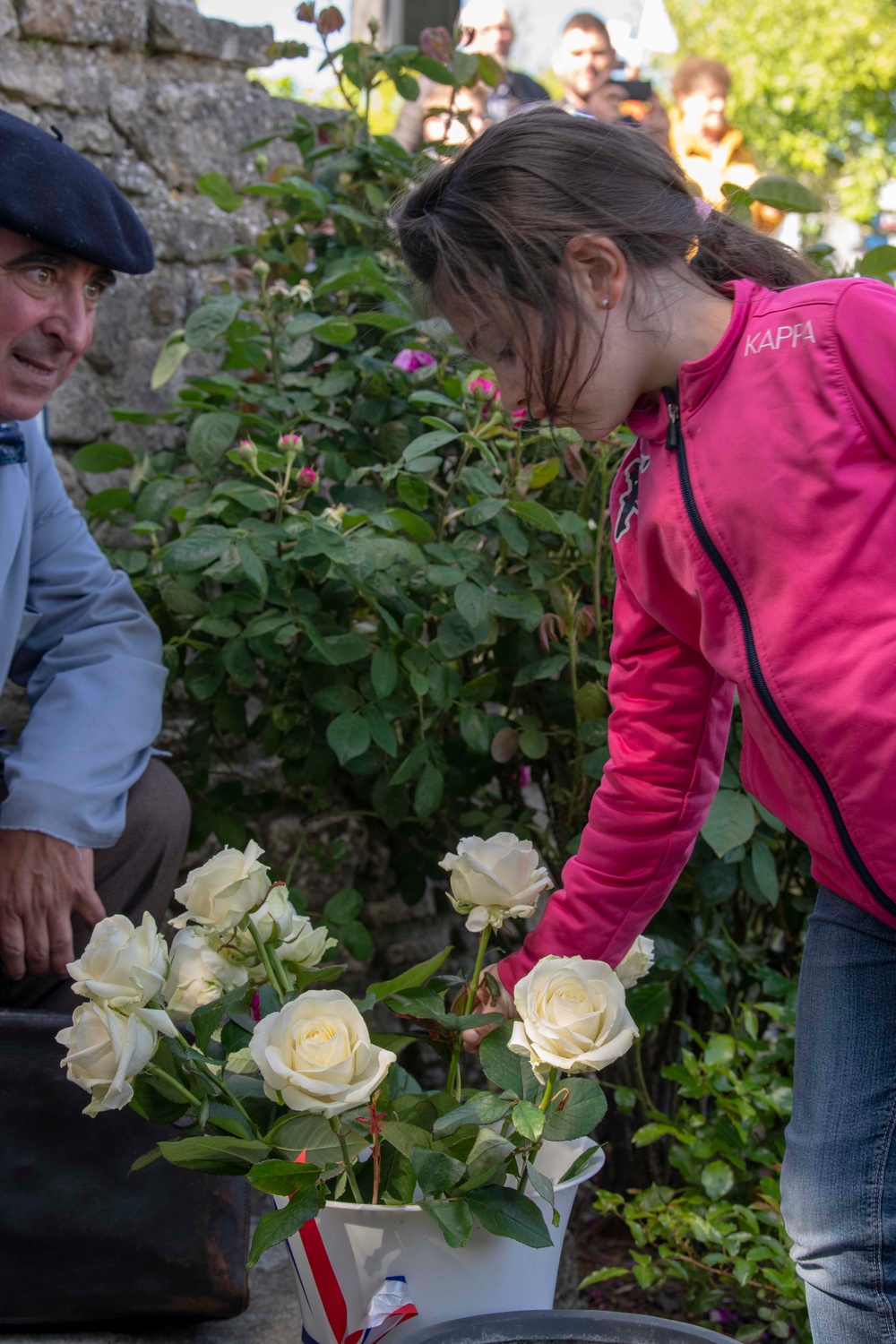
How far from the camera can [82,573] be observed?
1863 millimetres

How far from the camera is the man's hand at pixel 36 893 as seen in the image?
1.60 meters

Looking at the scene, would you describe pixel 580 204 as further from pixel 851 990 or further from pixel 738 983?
pixel 738 983

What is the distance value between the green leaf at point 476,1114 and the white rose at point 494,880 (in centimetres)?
16

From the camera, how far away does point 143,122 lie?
2408 mm

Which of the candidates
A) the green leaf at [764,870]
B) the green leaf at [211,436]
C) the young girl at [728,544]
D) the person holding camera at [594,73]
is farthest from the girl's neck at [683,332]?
the person holding camera at [594,73]

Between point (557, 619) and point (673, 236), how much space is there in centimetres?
66

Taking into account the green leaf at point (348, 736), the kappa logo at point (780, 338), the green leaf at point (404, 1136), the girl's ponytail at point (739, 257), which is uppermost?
the girl's ponytail at point (739, 257)

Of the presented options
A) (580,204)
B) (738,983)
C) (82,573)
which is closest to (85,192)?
(82,573)

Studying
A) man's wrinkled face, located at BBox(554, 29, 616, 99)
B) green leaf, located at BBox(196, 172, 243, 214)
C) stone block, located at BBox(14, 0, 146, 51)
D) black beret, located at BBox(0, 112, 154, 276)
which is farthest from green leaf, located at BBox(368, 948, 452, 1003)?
man's wrinkled face, located at BBox(554, 29, 616, 99)

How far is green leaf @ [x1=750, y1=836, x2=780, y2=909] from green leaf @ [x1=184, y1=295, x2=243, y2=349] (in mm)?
1127

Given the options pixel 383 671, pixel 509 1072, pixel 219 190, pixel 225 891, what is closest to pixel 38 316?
pixel 219 190

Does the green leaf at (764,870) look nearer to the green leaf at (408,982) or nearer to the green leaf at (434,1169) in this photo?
the green leaf at (408,982)

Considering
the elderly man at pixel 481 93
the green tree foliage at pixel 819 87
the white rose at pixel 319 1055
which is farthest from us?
the green tree foliage at pixel 819 87

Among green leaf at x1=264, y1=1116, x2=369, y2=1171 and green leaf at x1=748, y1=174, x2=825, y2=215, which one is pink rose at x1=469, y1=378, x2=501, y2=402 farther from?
green leaf at x1=264, y1=1116, x2=369, y2=1171
